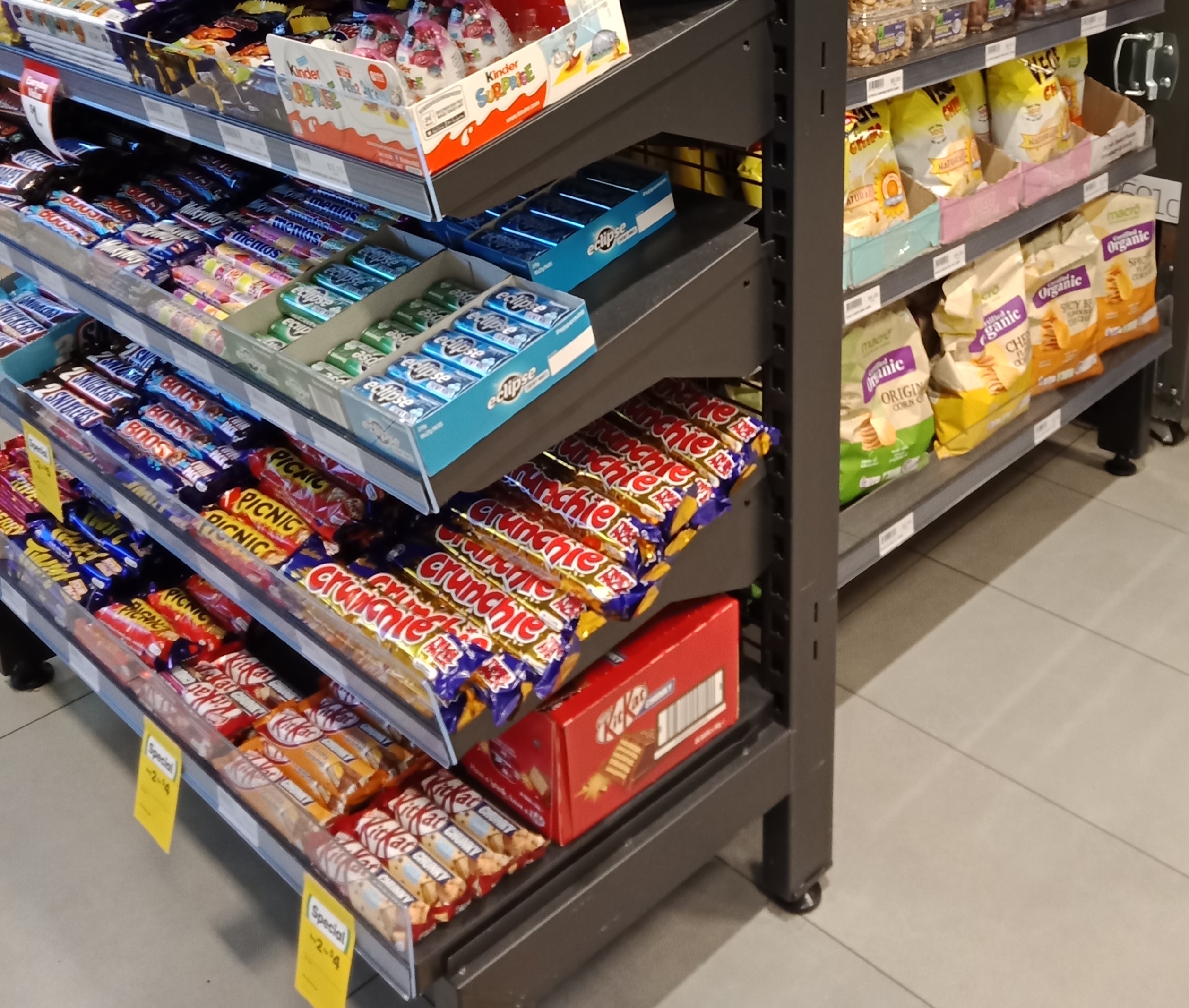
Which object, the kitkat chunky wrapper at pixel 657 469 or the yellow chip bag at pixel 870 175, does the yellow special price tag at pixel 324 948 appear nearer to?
the kitkat chunky wrapper at pixel 657 469

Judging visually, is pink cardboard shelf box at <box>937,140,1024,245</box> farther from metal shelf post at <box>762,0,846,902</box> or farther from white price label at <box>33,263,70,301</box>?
white price label at <box>33,263,70,301</box>

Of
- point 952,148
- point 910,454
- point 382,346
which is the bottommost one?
point 910,454

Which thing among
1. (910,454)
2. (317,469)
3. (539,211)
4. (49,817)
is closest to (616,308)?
(539,211)

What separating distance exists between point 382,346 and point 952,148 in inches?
47.8

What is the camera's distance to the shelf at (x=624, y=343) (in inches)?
46.4

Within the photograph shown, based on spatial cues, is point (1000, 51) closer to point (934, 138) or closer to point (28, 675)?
point (934, 138)

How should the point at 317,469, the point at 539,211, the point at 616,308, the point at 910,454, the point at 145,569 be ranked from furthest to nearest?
the point at 910,454, the point at 145,569, the point at 317,469, the point at 539,211, the point at 616,308

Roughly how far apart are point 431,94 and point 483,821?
2.81 ft

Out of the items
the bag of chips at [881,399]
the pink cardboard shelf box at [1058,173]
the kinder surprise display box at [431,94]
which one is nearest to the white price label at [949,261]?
the bag of chips at [881,399]

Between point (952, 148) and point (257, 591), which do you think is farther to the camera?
point (952, 148)

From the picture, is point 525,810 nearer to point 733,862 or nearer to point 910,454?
point 733,862

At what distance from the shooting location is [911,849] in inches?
76.1

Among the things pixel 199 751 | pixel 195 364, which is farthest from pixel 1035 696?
pixel 195 364

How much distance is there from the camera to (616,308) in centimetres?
127
